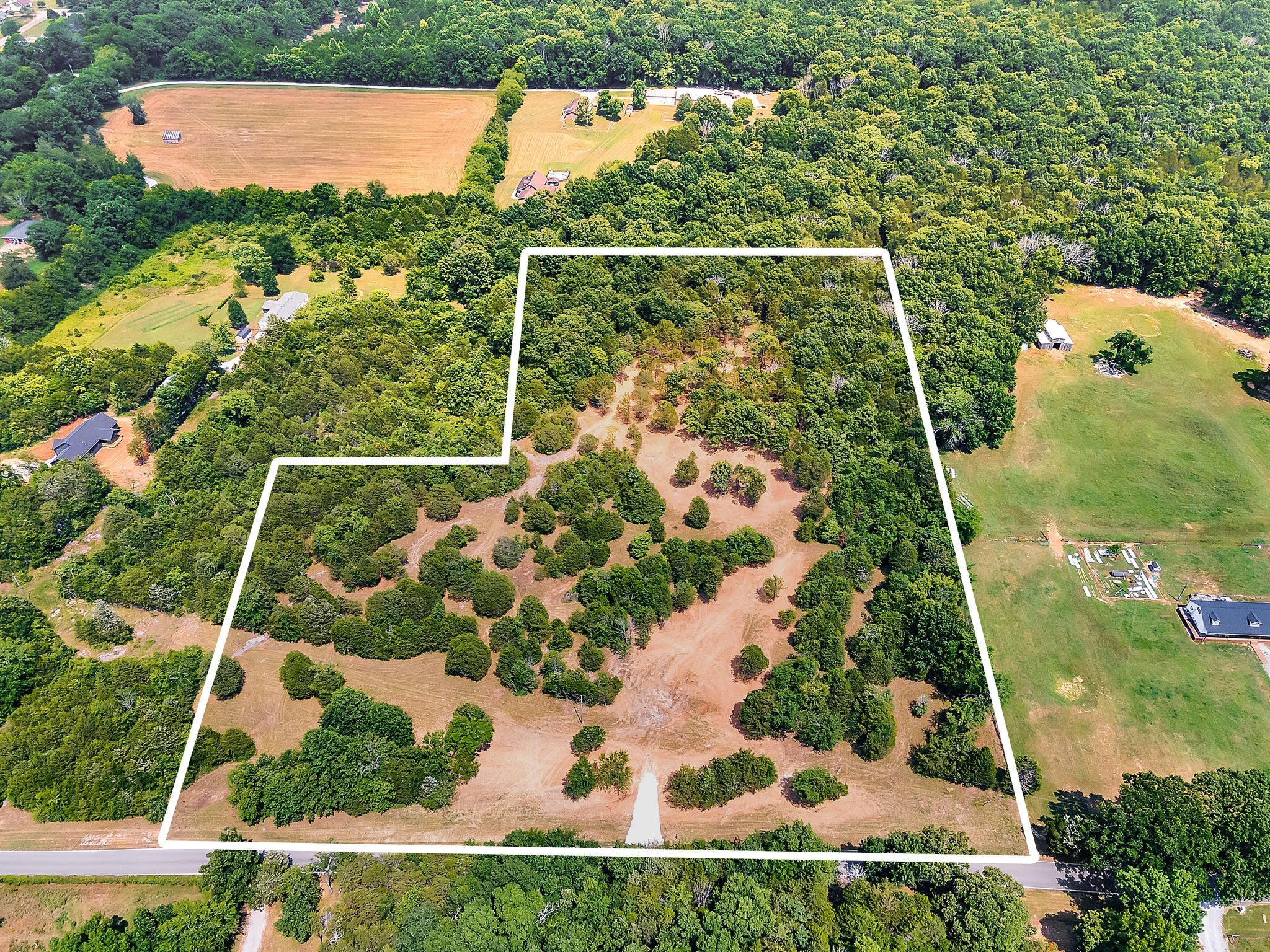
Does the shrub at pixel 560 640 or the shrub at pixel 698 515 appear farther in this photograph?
the shrub at pixel 698 515

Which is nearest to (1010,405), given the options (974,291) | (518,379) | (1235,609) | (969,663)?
(974,291)

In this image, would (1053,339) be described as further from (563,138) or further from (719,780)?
(563,138)

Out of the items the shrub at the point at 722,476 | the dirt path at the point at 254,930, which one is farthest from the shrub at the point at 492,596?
the dirt path at the point at 254,930

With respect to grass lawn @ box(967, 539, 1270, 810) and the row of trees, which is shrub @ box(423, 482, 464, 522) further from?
grass lawn @ box(967, 539, 1270, 810)

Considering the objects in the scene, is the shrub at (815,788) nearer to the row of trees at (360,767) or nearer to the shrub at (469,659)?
Answer: the row of trees at (360,767)

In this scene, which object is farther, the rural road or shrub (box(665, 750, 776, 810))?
the rural road

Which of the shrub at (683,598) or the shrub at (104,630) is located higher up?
the shrub at (683,598)

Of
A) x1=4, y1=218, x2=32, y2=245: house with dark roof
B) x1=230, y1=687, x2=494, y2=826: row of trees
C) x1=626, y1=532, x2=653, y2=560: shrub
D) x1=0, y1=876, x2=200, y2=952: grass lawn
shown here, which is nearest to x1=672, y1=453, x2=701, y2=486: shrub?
x1=626, y1=532, x2=653, y2=560: shrub
